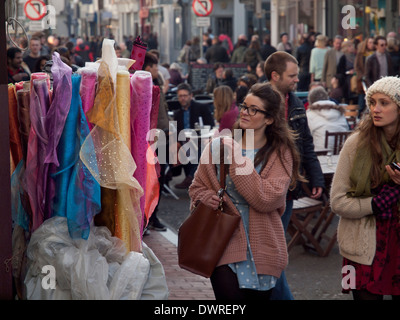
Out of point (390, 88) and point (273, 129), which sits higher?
point (390, 88)

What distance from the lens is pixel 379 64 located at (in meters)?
18.9

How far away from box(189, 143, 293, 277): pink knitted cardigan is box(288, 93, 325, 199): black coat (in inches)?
53.9

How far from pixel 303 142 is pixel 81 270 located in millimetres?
2878

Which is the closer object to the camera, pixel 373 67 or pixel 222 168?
pixel 222 168

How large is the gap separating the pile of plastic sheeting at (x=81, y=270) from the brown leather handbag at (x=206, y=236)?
1.77 feet

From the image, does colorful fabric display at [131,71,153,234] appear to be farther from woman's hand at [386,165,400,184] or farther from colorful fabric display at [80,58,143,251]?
woman's hand at [386,165,400,184]

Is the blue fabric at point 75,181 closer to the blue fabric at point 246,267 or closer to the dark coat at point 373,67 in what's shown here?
the blue fabric at point 246,267

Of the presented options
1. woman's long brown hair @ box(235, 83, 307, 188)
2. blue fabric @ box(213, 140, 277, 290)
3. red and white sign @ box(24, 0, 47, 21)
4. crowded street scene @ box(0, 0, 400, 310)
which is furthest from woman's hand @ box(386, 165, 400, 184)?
red and white sign @ box(24, 0, 47, 21)

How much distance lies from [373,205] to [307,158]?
5.03 ft

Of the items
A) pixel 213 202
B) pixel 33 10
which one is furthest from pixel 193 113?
pixel 213 202

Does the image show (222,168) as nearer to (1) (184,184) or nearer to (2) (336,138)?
(2) (336,138)

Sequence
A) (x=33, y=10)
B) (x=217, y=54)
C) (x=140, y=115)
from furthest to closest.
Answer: (x=217, y=54) → (x=33, y=10) → (x=140, y=115)

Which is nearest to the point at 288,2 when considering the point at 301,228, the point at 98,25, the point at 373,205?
the point at 301,228

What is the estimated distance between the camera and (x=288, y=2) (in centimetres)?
3503
